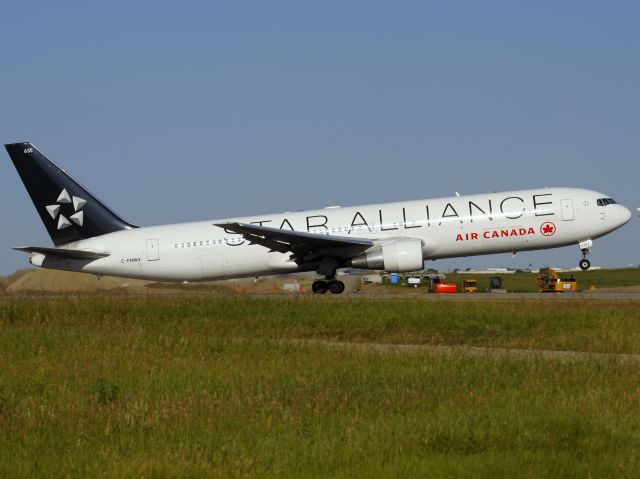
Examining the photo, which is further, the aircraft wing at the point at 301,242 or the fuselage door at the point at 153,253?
the fuselage door at the point at 153,253

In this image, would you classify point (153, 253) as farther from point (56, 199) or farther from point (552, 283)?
point (552, 283)

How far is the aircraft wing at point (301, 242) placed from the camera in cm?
3503

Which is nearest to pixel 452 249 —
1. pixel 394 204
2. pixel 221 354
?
pixel 394 204

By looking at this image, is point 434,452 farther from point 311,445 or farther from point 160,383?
point 160,383

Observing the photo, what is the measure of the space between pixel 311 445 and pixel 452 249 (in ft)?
88.1

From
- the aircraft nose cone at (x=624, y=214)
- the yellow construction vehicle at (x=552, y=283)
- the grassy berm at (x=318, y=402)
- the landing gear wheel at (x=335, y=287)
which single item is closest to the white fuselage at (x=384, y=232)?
the aircraft nose cone at (x=624, y=214)

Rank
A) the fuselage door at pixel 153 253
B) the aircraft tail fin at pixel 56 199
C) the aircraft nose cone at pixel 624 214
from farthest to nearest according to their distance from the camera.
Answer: the aircraft tail fin at pixel 56 199
the fuselage door at pixel 153 253
the aircraft nose cone at pixel 624 214

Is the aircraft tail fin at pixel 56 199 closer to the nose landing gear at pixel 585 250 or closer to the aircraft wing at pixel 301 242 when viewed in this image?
the aircraft wing at pixel 301 242

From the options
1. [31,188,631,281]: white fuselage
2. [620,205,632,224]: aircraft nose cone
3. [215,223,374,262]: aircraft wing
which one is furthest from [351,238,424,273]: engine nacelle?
[620,205,632,224]: aircraft nose cone

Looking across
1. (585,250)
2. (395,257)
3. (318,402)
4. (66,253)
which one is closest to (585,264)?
(585,250)

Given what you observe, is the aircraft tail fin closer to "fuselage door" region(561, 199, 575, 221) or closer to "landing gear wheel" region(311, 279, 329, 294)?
"landing gear wheel" region(311, 279, 329, 294)

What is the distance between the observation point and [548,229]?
120 feet

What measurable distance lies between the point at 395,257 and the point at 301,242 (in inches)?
140

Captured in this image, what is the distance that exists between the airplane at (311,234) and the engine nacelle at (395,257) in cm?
4
